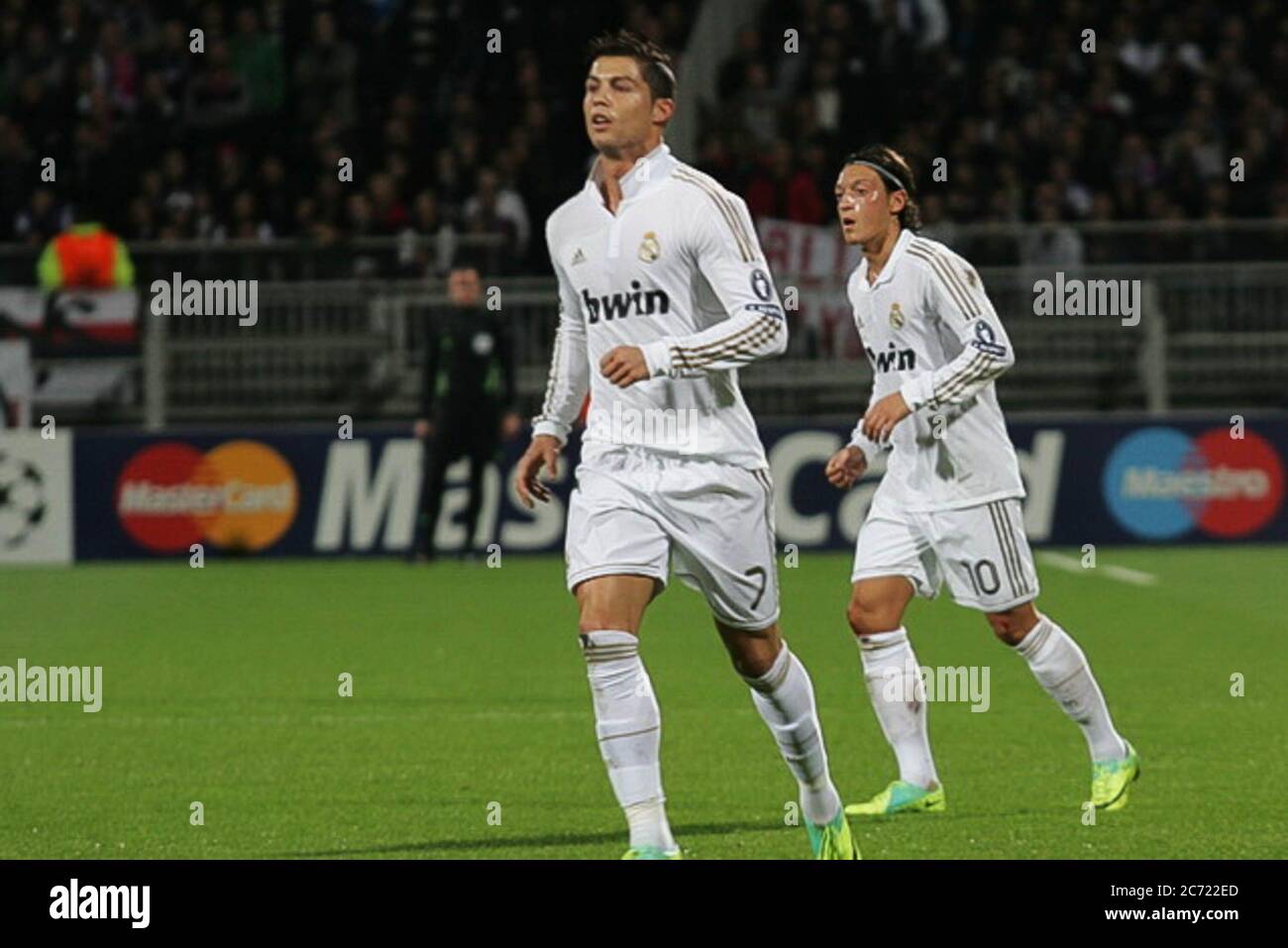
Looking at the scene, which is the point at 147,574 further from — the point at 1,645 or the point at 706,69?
the point at 706,69

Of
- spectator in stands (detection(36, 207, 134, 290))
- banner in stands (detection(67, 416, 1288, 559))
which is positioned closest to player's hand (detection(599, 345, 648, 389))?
banner in stands (detection(67, 416, 1288, 559))

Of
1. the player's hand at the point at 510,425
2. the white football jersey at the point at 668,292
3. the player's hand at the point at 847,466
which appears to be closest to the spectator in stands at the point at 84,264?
the player's hand at the point at 510,425

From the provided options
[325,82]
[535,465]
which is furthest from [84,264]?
[535,465]

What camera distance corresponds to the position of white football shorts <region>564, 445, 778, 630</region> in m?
7.41

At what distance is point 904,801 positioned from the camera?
8.96 m

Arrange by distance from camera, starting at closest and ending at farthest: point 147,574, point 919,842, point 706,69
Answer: point 919,842, point 147,574, point 706,69

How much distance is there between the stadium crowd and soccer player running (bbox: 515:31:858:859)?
15011mm

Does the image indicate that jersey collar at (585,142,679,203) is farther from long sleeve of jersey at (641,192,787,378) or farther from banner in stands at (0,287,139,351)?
banner in stands at (0,287,139,351)

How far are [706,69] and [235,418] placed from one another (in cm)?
600

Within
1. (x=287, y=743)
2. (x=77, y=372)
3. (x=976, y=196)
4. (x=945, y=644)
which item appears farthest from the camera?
(x=976, y=196)

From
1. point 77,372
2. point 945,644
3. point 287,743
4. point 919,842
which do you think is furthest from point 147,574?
point 919,842

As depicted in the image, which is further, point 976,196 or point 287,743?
point 976,196

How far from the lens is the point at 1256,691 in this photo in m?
12.5

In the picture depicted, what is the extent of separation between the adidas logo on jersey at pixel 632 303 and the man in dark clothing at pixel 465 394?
12.2 metres
